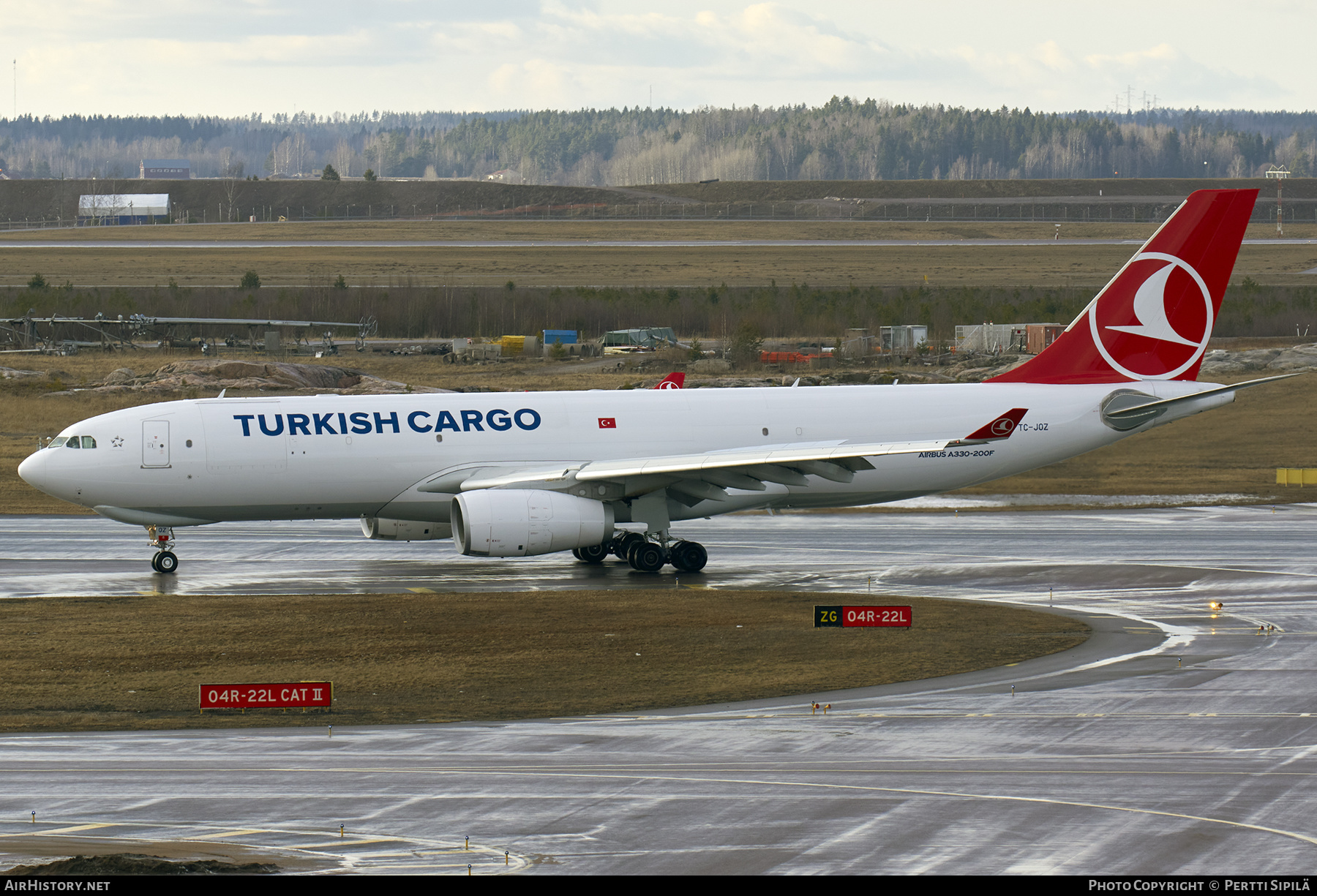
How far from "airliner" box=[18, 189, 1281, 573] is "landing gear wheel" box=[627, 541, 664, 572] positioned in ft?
0.13

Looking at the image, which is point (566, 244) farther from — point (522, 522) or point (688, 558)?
point (522, 522)

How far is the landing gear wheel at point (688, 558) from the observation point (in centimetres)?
3397

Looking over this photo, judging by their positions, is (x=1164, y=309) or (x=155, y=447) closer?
(x=155, y=447)

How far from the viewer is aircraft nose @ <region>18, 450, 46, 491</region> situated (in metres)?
33.2

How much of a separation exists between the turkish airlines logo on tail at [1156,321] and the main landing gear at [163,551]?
80.0ft

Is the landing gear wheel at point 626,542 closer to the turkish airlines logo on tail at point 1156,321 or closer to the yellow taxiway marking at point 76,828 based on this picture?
the turkish airlines logo on tail at point 1156,321

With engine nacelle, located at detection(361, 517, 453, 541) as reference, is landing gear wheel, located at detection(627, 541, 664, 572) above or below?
below

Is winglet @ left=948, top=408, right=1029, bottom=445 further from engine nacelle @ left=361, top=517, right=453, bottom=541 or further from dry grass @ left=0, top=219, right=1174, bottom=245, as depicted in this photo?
dry grass @ left=0, top=219, right=1174, bottom=245

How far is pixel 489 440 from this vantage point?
3419 cm

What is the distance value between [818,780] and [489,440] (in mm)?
18977

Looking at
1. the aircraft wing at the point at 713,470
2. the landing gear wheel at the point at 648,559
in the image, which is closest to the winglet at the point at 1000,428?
the aircraft wing at the point at 713,470

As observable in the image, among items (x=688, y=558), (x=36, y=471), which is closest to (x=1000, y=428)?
(x=688, y=558)

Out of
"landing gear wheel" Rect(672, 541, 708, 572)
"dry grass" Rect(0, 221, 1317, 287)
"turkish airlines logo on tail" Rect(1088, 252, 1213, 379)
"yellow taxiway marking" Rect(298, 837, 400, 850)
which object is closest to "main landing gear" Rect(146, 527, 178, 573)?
"landing gear wheel" Rect(672, 541, 708, 572)

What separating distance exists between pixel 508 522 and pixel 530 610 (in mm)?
3258
